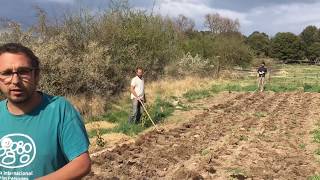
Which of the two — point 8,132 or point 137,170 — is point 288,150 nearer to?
point 137,170

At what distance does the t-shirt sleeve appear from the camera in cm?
246

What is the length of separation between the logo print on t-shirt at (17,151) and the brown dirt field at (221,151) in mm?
6199

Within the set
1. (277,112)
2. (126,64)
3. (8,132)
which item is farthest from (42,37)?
(8,132)

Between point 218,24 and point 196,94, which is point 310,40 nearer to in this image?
point 218,24

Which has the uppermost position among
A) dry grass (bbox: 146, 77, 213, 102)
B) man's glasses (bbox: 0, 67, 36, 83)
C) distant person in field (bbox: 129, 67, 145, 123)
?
man's glasses (bbox: 0, 67, 36, 83)

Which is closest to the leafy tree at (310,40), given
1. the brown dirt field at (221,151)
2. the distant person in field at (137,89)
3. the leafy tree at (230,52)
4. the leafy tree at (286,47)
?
the leafy tree at (286,47)

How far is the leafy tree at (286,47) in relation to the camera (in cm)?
7756

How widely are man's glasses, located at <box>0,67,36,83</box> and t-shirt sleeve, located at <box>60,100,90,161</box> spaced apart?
253 millimetres

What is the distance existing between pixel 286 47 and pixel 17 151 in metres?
78.2

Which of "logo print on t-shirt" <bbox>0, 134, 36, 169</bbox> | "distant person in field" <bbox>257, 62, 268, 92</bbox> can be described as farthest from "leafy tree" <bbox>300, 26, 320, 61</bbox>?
"logo print on t-shirt" <bbox>0, 134, 36, 169</bbox>

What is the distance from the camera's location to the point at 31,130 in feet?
8.10

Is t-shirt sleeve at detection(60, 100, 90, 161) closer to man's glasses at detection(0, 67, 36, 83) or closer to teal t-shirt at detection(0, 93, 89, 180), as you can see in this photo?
teal t-shirt at detection(0, 93, 89, 180)

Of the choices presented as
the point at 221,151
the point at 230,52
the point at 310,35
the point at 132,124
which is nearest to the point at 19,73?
the point at 221,151

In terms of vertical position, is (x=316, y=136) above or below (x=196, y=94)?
above
